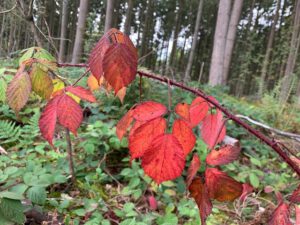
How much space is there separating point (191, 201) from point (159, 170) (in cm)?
131

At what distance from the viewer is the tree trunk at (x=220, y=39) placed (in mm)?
7820

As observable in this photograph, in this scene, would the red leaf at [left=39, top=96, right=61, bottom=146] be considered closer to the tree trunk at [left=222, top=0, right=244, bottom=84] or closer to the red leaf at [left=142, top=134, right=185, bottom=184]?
the red leaf at [left=142, top=134, right=185, bottom=184]

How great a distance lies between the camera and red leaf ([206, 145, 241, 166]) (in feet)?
2.27

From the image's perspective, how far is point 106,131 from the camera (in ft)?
7.22

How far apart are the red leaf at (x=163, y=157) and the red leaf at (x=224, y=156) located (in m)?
0.15

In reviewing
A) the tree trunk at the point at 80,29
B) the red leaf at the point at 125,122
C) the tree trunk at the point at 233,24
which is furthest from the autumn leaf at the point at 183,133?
the tree trunk at the point at 233,24

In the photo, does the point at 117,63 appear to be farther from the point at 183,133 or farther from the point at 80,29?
the point at 80,29

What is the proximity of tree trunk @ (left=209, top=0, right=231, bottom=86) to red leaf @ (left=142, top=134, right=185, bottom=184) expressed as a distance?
25.5 ft

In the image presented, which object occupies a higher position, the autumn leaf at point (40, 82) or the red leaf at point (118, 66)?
the red leaf at point (118, 66)

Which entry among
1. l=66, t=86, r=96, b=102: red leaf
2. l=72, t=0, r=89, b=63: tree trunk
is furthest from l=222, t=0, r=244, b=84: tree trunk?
l=66, t=86, r=96, b=102: red leaf

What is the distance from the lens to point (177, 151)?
58 centimetres

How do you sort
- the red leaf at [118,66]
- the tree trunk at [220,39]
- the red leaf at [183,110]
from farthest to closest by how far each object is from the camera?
1. the tree trunk at [220,39]
2. the red leaf at [183,110]
3. the red leaf at [118,66]

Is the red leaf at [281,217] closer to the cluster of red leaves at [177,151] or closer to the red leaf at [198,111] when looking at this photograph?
the cluster of red leaves at [177,151]

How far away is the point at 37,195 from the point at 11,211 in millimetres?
140
